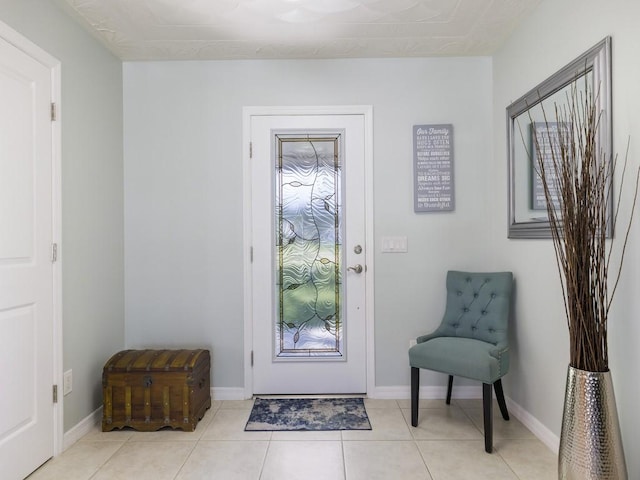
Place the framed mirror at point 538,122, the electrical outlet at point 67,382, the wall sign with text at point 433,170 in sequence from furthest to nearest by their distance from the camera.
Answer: the wall sign with text at point 433,170
the electrical outlet at point 67,382
the framed mirror at point 538,122

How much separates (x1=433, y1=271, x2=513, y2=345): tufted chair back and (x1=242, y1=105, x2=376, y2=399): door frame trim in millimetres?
525

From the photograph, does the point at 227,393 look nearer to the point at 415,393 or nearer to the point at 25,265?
the point at 415,393

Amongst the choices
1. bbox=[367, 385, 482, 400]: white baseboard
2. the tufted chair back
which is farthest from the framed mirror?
bbox=[367, 385, 482, 400]: white baseboard

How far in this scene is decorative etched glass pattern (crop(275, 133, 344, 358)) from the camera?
298 centimetres

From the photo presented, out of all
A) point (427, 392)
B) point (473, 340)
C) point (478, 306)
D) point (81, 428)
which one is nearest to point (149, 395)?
point (81, 428)

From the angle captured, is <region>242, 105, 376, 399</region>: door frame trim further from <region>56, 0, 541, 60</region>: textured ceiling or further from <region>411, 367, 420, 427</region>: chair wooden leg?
<region>411, 367, 420, 427</region>: chair wooden leg

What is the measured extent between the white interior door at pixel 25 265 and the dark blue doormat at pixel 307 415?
1126mm

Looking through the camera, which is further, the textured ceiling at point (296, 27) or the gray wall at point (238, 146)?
the gray wall at point (238, 146)

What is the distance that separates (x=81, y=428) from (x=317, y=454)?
4.60 ft

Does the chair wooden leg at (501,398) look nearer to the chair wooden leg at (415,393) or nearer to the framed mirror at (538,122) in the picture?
the chair wooden leg at (415,393)

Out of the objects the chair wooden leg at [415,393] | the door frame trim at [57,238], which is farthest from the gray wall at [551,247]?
the door frame trim at [57,238]

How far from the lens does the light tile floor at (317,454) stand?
2006 millimetres

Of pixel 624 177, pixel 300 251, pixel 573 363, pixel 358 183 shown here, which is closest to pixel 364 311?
pixel 300 251

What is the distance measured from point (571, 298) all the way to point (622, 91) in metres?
0.88
